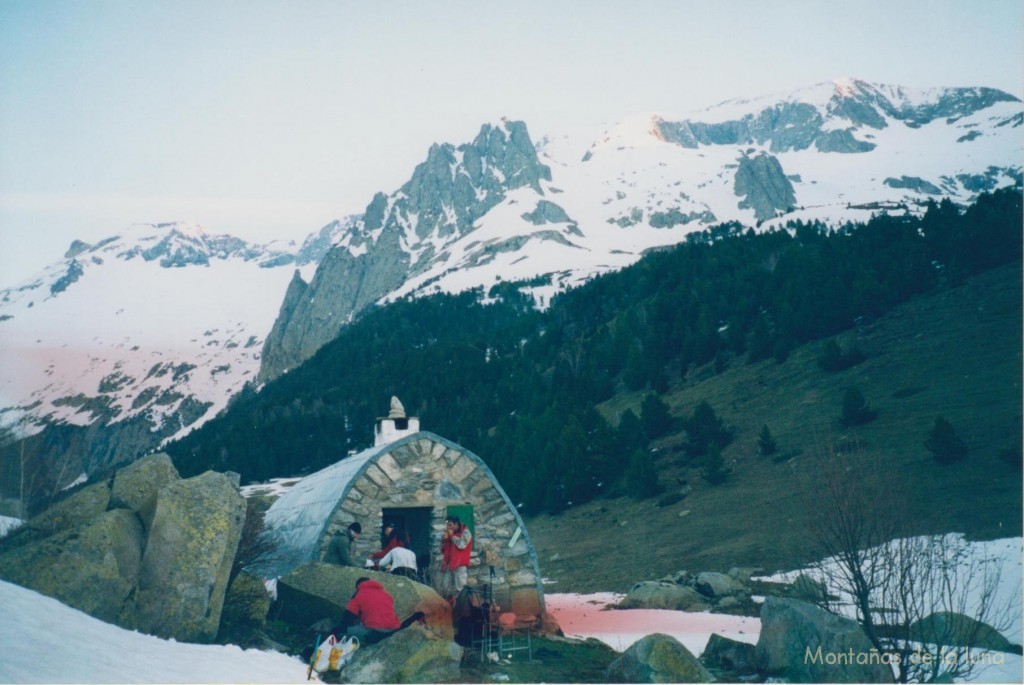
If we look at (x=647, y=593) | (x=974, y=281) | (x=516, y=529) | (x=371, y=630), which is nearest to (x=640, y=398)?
(x=974, y=281)

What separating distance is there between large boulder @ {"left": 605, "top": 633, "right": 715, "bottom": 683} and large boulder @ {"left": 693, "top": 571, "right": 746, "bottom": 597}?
10718 millimetres

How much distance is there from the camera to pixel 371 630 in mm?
10234

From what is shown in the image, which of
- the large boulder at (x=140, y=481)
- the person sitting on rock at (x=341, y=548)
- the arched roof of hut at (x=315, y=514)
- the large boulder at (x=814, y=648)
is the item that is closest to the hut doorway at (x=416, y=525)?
the arched roof of hut at (x=315, y=514)

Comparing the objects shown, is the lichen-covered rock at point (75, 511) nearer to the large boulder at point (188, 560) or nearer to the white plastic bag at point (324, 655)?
the large boulder at point (188, 560)

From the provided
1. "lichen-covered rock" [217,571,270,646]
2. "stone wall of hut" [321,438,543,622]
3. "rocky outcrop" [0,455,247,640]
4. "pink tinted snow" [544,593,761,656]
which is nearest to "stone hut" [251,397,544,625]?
"stone wall of hut" [321,438,543,622]

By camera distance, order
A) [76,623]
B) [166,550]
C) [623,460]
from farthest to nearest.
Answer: [623,460] → [166,550] → [76,623]

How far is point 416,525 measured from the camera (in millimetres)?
18875

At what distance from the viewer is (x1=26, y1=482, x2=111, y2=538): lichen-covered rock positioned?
37.3 feet

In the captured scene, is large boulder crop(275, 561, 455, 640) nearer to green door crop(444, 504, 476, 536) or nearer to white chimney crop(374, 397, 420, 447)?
green door crop(444, 504, 476, 536)

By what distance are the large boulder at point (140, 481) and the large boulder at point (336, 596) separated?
96.9 inches

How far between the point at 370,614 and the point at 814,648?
6.19 m

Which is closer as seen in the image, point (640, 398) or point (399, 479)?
point (399, 479)

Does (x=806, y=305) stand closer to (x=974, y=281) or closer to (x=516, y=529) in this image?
(x=974, y=281)

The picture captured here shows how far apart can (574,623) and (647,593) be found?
3.55m
